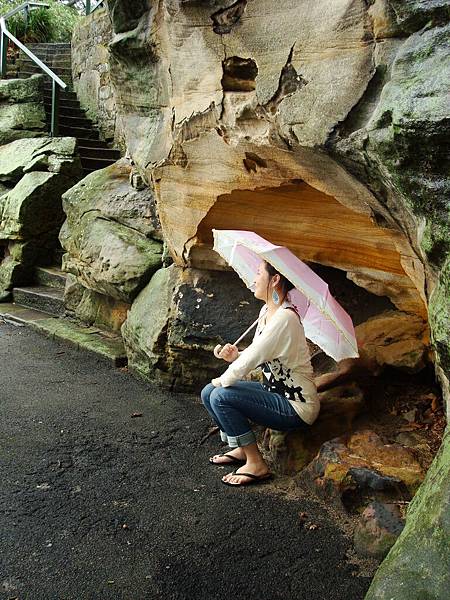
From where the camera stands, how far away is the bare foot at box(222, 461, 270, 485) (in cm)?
399

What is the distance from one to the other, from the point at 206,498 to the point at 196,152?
7.89 feet

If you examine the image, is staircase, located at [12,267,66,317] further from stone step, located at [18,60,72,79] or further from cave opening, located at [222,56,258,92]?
stone step, located at [18,60,72,79]

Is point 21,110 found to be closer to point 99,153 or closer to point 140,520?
point 99,153

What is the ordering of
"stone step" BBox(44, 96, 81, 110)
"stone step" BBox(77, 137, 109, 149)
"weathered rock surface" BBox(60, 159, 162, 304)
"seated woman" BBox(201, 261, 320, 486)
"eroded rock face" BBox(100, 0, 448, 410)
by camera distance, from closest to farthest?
"eroded rock face" BBox(100, 0, 448, 410), "seated woman" BBox(201, 261, 320, 486), "weathered rock surface" BBox(60, 159, 162, 304), "stone step" BBox(77, 137, 109, 149), "stone step" BBox(44, 96, 81, 110)

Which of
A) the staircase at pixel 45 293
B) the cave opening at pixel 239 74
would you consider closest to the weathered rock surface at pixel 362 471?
the cave opening at pixel 239 74

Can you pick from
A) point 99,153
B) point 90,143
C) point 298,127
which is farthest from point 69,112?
point 298,127

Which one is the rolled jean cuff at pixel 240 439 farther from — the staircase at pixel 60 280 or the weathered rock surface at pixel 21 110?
the weathered rock surface at pixel 21 110

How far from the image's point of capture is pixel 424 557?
2256 millimetres

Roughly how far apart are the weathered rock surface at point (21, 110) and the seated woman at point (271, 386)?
8.91 metres

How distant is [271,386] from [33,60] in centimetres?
1129

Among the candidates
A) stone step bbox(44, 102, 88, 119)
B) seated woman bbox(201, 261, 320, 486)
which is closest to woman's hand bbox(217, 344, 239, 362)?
seated woman bbox(201, 261, 320, 486)

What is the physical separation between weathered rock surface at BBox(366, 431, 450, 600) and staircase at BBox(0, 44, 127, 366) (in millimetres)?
4360

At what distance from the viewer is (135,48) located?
496 cm

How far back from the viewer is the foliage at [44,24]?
49.5 feet
